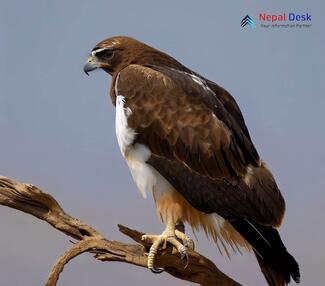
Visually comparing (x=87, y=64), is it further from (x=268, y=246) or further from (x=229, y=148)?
(x=268, y=246)

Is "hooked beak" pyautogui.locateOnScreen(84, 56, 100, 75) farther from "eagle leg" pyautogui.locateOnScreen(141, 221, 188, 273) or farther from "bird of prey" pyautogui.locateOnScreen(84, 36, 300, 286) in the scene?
"eagle leg" pyautogui.locateOnScreen(141, 221, 188, 273)

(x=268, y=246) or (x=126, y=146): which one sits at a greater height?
(x=126, y=146)

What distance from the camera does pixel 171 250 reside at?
4.80m

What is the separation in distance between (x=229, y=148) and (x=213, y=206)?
17.1 inches

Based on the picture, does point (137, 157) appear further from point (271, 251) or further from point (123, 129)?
point (271, 251)

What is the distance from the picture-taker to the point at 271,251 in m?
4.74

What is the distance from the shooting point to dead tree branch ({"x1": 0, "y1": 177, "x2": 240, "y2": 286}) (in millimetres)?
4727

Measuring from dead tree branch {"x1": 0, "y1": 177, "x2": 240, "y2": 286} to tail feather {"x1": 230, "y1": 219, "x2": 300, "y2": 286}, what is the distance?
30cm

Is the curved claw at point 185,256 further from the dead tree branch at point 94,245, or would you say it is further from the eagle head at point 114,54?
the eagle head at point 114,54

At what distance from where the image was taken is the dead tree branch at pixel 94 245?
473 centimetres

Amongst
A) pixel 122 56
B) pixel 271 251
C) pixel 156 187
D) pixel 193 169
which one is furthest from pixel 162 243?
pixel 122 56

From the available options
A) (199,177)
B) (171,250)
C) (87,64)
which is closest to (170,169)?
(199,177)

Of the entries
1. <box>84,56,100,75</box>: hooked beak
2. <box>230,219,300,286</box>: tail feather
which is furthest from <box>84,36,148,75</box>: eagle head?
<box>230,219,300,286</box>: tail feather

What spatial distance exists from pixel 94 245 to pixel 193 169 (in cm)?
79
